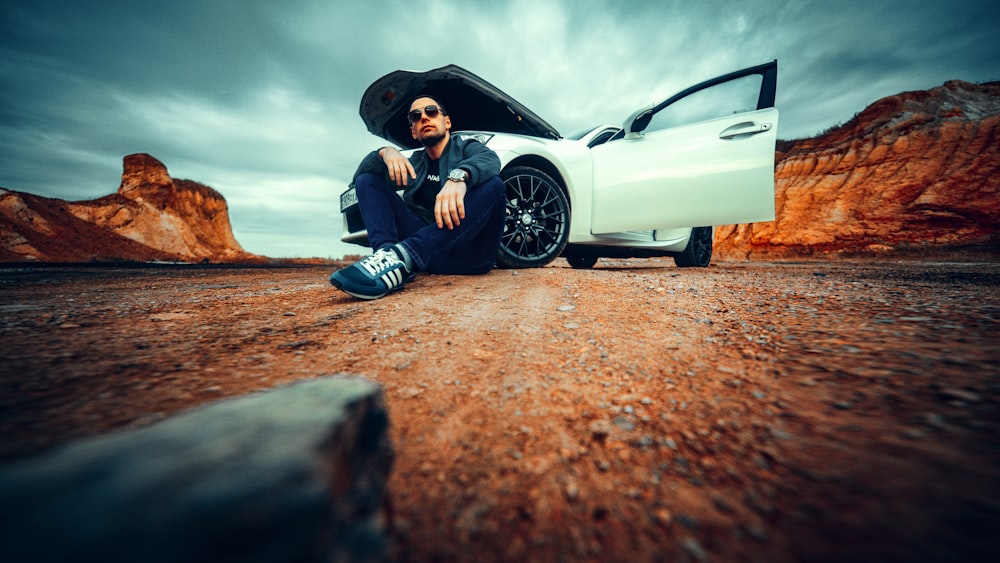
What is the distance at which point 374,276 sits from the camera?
1.82 meters

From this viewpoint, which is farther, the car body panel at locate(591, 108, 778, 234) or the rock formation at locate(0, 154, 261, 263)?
the rock formation at locate(0, 154, 261, 263)

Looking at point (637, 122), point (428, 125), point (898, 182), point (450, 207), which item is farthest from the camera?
point (898, 182)

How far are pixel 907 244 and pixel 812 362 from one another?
453 inches

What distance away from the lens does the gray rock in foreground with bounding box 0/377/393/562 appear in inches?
11.9

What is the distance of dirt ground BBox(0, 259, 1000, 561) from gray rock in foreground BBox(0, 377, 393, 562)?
17 cm

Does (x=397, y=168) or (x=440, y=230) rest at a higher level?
(x=397, y=168)

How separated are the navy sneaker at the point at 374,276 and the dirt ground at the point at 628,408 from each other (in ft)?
0.71

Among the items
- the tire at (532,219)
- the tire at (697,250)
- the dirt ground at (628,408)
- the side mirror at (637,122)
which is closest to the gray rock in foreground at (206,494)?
the dirt ground at (628,408)

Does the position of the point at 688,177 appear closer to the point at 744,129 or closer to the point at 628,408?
the point at 744,129

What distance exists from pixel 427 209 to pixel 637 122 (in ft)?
7.08

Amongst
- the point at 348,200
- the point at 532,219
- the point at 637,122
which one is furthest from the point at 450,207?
the point at 637,122

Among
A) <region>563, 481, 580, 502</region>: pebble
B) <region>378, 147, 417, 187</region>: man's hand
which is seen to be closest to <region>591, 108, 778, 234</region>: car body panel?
<region>378, 147, 417, 187</region>: man's hand

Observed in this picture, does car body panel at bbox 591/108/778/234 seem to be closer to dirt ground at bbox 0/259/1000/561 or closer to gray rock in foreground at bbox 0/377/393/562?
dirt ground at bbox 0/259/1000/561

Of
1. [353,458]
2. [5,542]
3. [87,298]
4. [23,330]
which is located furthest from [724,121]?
[87,298]
